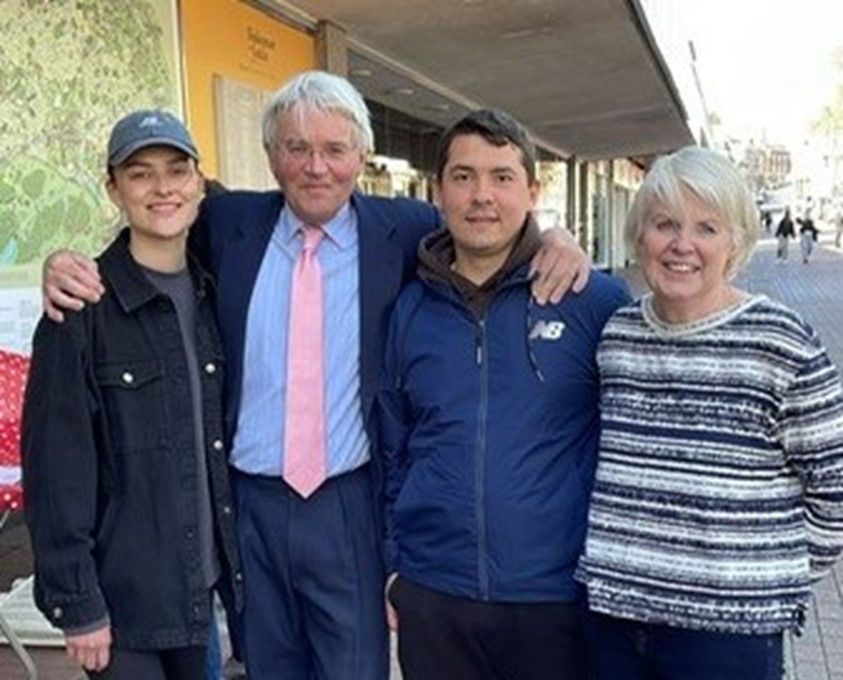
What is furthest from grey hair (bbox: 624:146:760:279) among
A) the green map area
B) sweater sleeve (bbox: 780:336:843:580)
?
the green map area

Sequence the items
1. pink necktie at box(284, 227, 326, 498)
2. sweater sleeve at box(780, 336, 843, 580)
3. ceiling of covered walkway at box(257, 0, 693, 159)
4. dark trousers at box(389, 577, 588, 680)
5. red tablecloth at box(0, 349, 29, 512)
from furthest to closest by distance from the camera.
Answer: ceiling of covered walkway at box(257, 0, 693, 159) < red tablecloth at box(0, 349, 29, 512) < pink necktie at box(284, 227, 326, 498) < dark trousers at box(389, 577, 588, 680) < sweater sleeve at box(780, 336, 843, 580)

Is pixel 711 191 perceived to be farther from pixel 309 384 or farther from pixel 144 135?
pixel 144 135

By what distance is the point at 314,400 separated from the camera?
2.30 meters

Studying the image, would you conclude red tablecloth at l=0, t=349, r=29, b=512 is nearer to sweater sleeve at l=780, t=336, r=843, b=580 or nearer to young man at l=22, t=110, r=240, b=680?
young man at l=22, t=110, r=240, b=680

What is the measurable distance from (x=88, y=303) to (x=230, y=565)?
70 centimetres

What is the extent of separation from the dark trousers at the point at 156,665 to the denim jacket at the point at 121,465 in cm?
4

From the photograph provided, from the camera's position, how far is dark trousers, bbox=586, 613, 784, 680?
73.9 inches

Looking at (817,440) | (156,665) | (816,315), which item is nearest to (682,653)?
(817,440)

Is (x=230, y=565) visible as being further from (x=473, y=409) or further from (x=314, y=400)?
(x=473, y=409)

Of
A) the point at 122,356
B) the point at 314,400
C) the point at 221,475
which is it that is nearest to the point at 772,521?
the point at 314,400

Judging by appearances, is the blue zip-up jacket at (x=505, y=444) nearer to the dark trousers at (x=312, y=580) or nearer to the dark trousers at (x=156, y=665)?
the dark trousers at (x=312, y=580)

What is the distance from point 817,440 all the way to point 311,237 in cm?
126

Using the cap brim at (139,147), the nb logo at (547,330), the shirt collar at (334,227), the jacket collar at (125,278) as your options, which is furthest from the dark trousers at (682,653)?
the cap brim at (139,147)

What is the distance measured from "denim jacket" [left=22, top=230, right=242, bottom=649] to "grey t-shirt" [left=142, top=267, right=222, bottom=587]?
0.05ft
